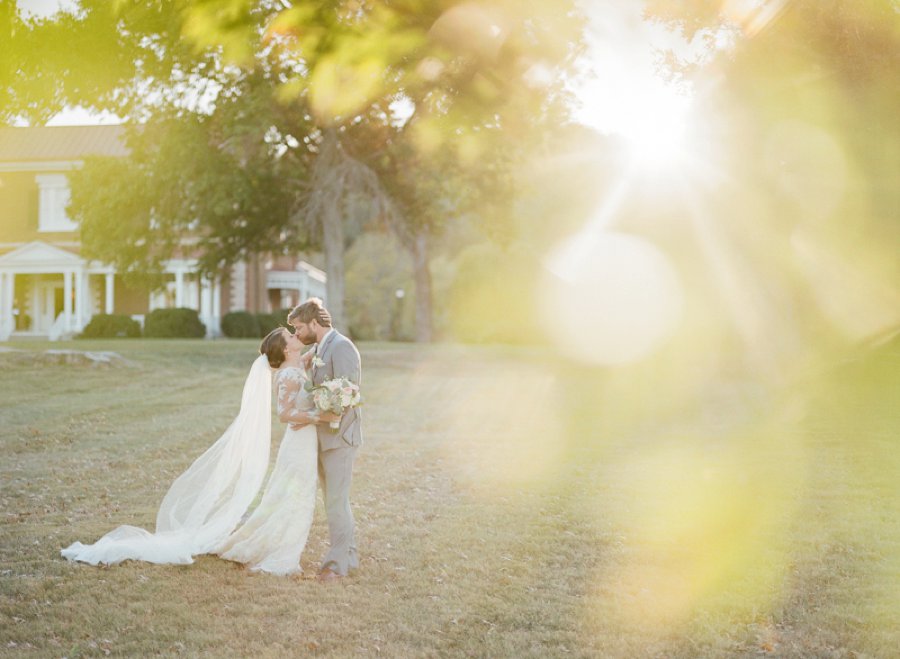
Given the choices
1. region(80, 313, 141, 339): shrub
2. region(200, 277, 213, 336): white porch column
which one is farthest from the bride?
region(200, 277, 213, 336): white porch column

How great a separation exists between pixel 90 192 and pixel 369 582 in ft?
73.8

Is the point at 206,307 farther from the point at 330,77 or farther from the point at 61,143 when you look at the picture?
the point at 330,77

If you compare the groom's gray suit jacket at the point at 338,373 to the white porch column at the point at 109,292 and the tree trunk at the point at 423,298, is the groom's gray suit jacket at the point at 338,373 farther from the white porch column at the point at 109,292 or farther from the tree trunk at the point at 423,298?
the white porch column at the point at 109,292

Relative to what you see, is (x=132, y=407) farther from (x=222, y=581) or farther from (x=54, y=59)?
(x=222, y=581)

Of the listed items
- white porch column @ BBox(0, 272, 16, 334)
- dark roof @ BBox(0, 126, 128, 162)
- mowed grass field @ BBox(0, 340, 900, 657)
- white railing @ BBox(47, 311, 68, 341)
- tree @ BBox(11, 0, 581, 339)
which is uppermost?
dark roof @ BBox(0, 126, 128, 162)

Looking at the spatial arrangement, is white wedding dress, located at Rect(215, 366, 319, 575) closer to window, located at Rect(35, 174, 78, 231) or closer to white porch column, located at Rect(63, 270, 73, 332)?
white porch column, located at Rect(63, 270, 73, 332)

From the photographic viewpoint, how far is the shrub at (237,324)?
41.8 metres

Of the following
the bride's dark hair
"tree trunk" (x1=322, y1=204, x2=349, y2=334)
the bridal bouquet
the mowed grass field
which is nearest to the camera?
the mowed grass field

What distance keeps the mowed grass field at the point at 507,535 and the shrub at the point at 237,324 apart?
21.2 m

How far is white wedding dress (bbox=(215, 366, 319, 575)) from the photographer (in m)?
7.35

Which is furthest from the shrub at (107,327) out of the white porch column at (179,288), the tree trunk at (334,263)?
the tree trunk at (334,263)

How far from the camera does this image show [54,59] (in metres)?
11.5

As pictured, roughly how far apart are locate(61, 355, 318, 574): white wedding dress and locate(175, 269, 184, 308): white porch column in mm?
34554

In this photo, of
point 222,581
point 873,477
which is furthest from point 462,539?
point 873,477
